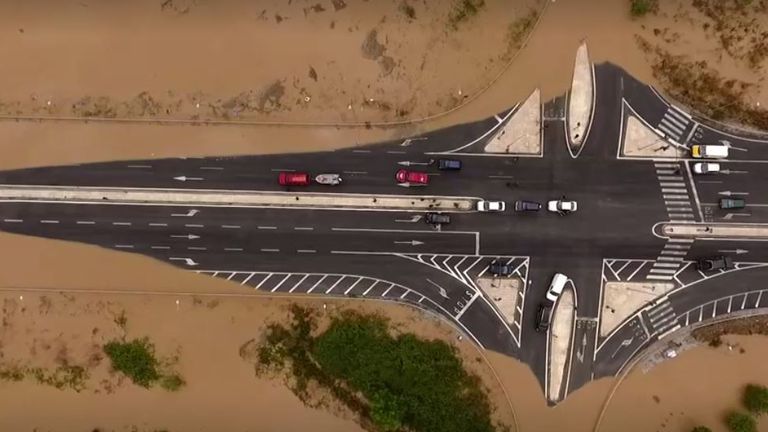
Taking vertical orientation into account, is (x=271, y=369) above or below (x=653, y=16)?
below

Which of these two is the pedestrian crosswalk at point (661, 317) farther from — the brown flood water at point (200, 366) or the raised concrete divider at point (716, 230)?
the raised concrete divider at point (716, 230)

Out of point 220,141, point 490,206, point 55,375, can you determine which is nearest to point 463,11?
point 490,206

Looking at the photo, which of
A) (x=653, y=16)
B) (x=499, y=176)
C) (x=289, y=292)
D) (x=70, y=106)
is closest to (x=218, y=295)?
(x=289, y=292)

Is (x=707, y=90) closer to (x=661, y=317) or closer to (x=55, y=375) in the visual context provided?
(x=661, y=317)

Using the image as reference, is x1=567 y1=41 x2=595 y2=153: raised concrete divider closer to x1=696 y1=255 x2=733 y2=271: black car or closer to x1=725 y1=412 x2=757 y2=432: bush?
x1=696 y1=255 x2=733 y2=271: black car

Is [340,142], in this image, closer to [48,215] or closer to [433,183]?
[433,183]

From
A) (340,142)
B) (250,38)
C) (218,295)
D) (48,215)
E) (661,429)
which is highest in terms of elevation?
(250,38)

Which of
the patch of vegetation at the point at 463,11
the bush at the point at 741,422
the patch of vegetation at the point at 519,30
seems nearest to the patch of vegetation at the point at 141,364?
the patch of vegetation at the point at 463,11
